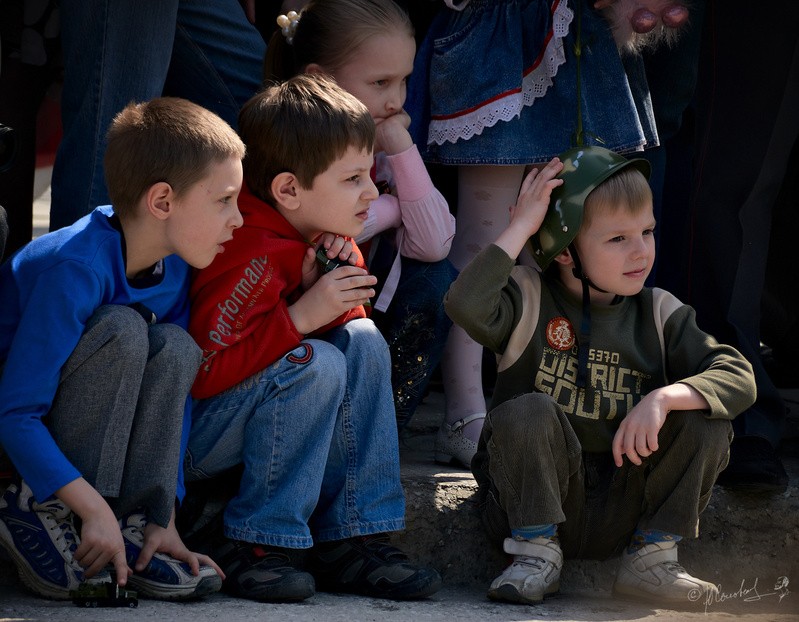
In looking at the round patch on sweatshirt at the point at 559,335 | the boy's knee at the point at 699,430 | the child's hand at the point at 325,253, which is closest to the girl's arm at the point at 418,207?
the child's hand at the point at 325,253

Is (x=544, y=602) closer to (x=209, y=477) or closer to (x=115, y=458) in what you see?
(x=209, y=477)

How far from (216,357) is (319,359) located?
0.23 metres

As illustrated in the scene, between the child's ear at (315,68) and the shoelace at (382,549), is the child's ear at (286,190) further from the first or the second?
the shoelace at (382,549)

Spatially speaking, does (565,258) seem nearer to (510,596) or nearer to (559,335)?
(559,335)

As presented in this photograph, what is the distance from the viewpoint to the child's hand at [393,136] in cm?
310

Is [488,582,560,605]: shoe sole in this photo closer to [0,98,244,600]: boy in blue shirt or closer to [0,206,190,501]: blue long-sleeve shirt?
[0,98,244,600]: boy in blue shirt

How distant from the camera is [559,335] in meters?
2.91

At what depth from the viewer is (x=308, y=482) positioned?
2641 mm

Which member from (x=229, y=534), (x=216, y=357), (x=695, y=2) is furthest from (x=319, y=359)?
(x=695, y=2)

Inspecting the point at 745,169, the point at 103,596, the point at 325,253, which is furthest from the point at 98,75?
the point at 745,169

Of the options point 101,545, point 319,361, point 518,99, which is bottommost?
point 101,545

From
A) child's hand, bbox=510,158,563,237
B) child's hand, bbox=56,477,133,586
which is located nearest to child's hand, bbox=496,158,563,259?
child's hand, bbox=510,158,563,237

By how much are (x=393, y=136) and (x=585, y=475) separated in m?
0.99

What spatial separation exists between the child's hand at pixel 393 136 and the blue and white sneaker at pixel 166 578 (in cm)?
118
